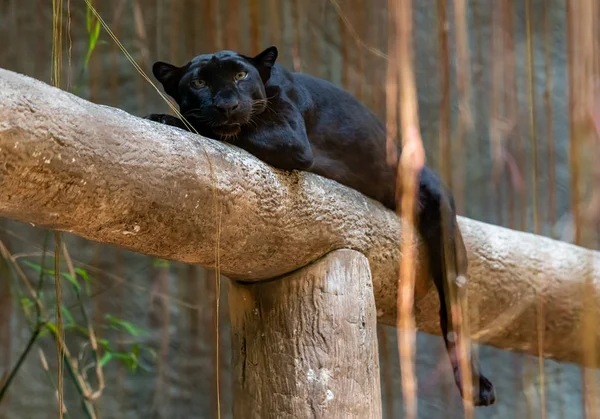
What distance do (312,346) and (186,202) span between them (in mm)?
538

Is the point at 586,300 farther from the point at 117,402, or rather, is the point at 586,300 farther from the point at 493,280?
the point at 117,402

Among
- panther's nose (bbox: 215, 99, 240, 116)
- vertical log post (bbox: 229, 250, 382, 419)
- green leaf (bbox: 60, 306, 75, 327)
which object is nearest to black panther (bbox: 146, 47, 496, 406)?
panther's nose (bbox: 215, 99, 240, 116)

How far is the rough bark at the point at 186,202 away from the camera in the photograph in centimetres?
159

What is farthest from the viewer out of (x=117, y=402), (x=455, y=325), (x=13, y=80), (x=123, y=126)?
(x=117, y=402)

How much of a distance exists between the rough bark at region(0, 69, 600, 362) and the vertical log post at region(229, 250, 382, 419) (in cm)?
6

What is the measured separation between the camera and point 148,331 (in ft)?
11.5

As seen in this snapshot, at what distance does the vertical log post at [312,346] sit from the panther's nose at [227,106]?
47 centimetres

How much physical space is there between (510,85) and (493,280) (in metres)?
1.12

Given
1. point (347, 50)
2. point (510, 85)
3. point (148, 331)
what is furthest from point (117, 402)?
point (510, 85)

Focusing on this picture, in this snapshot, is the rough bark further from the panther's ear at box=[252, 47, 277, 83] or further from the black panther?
the panther's ear at box=[252, 47, 277, 83]

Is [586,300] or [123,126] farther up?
[123,126]

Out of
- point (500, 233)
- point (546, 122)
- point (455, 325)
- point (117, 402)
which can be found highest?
point (546, 122)

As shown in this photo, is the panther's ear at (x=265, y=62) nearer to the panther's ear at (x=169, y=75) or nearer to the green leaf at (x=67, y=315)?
the panther's ear at (x=169, y=75)

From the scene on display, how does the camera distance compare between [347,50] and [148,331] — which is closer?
[148,331]
